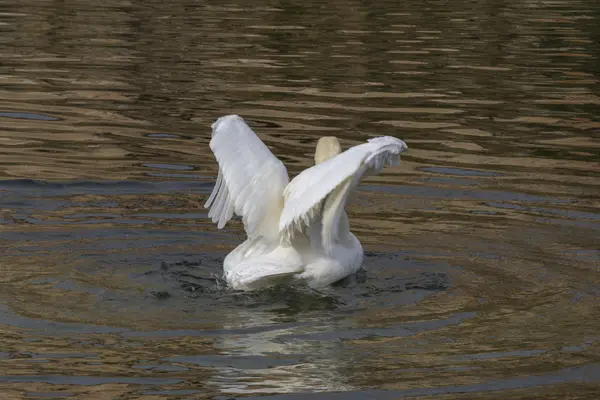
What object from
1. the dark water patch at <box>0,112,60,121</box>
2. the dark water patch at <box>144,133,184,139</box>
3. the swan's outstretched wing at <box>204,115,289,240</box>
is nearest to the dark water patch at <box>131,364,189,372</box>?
the swan's outstretched wing at <box>204,115,289,240</box>

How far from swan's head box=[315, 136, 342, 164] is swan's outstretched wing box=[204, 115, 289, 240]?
15.1 inches

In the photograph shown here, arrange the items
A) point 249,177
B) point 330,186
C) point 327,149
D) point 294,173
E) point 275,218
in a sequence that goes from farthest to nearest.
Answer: point 294,173, point 327,149, point 275,218, point 249,177, point 330,186

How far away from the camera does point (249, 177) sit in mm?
8898

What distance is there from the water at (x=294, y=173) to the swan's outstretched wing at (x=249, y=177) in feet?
1.59

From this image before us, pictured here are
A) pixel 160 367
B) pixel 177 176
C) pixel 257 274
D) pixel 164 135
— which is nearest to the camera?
pixel 160 367

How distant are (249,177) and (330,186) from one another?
0.97 m

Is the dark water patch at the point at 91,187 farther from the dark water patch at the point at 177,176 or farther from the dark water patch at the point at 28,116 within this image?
the dark water patch at the point at 28,116

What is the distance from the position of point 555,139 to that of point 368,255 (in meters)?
4.95

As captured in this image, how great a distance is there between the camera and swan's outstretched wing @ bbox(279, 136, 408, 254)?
8008mm

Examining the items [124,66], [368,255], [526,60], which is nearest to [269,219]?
[368,255]

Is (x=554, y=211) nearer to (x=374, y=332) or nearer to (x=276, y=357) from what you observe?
(x=374, y=332)

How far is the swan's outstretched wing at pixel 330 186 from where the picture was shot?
8008 mm

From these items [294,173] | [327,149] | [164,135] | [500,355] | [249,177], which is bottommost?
[500,355]

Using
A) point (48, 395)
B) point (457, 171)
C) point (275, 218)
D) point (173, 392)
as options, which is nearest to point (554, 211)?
point (457, 171)
